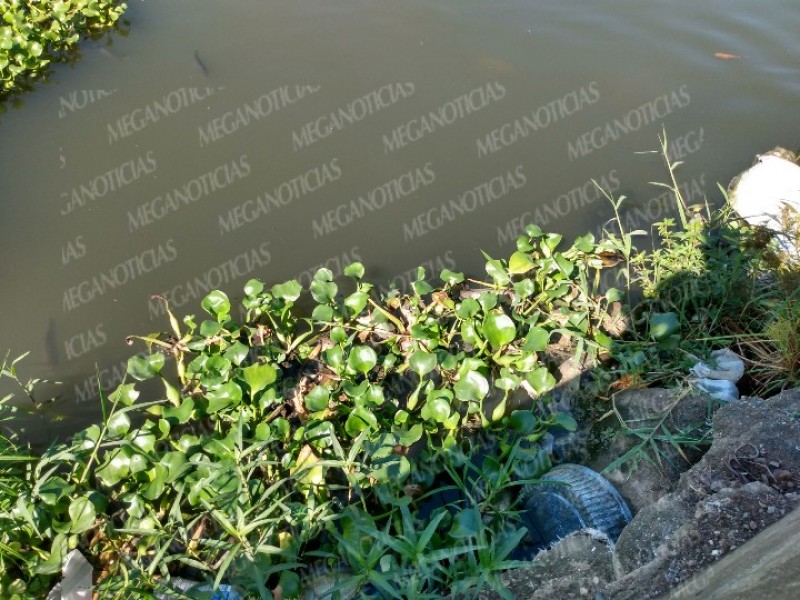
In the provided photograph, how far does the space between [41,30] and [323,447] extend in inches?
142

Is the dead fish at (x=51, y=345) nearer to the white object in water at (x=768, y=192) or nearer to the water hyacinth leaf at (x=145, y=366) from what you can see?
the water hyacinth leaf at (x=145, y=366)

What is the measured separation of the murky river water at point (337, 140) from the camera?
3.25 m

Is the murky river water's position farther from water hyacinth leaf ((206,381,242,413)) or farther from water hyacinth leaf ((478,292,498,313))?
water hyacinth leaf ((206,381,242,413))

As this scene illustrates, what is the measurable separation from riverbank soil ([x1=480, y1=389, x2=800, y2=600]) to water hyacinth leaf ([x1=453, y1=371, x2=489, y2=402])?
0.64 meters

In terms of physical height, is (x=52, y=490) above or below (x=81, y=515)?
above

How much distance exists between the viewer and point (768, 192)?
3.34 m

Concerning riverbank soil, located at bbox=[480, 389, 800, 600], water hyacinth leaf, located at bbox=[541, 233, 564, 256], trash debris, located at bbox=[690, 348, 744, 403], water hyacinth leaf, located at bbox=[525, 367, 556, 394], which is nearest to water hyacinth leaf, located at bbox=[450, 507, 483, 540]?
riverbank soil, located at bbox=[480, 389, 800, 600]

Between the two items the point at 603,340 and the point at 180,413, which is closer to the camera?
the point at 180,413

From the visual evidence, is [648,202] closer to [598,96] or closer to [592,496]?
[598,96]

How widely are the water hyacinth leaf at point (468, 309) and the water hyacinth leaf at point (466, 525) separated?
0.89m

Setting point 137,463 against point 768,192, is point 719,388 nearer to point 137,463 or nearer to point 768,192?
point 768,192

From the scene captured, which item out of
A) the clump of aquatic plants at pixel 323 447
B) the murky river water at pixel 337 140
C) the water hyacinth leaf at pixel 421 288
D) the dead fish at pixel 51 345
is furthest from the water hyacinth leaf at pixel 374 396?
the dead fish at pixel 51 345

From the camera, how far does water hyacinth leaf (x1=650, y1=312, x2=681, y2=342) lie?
2662mm

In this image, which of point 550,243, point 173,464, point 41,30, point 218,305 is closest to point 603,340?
point 550,243
